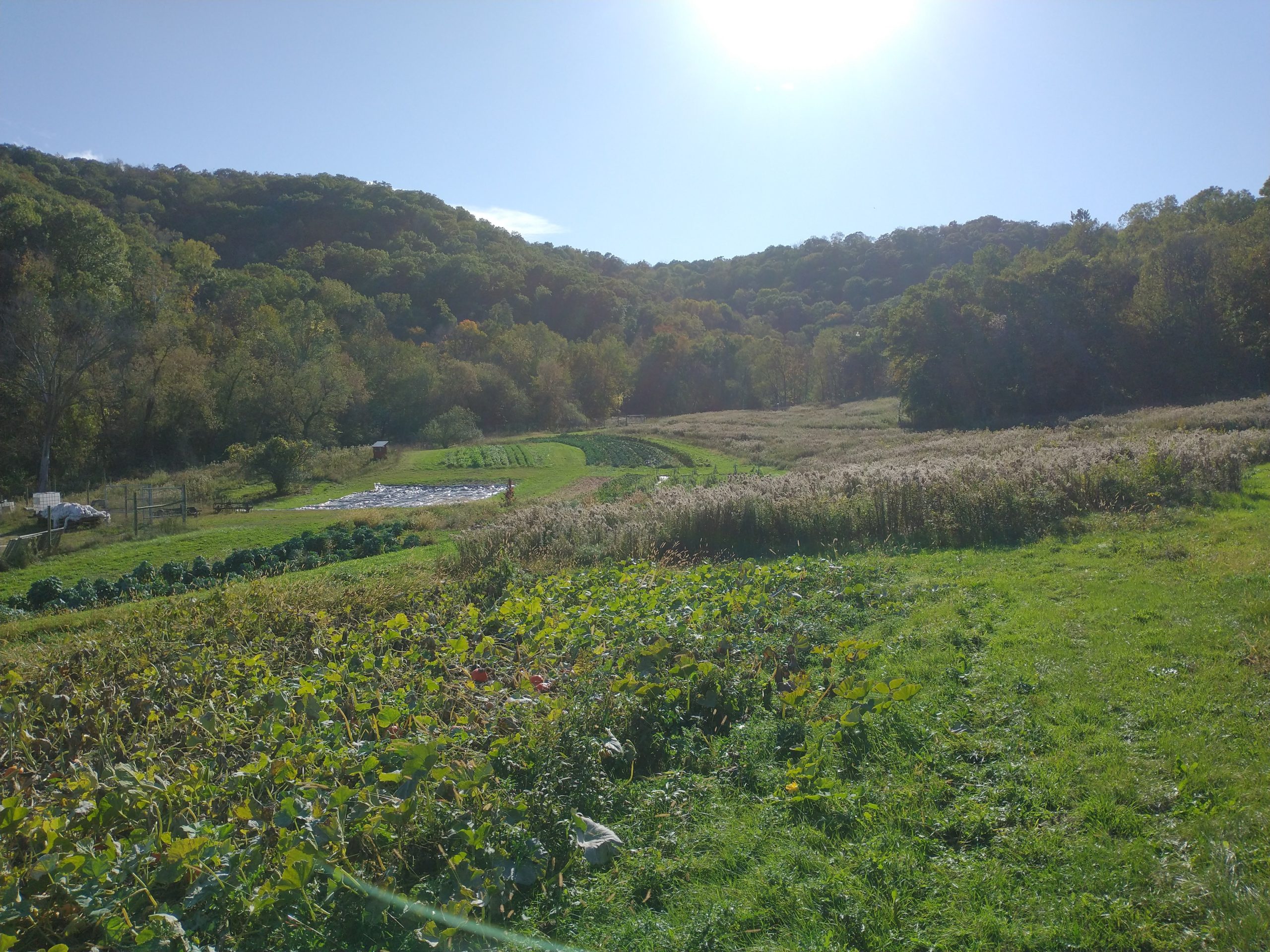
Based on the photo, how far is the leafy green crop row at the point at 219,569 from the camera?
16.3 metres

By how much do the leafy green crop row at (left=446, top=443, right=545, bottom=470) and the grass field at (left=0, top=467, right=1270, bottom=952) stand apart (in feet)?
123

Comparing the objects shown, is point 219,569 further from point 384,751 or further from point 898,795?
point 898,795

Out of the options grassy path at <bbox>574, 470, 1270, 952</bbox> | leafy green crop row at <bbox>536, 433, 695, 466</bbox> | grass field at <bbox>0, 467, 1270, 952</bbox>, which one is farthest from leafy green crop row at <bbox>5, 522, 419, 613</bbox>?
leafy green crop row at <bbox>536, 433, 695, 466</bbox>

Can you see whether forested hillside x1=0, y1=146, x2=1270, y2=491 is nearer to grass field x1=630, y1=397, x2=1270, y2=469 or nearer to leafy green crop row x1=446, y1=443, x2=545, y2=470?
grass field x1=630, y1=397, x2=1270, y2=469

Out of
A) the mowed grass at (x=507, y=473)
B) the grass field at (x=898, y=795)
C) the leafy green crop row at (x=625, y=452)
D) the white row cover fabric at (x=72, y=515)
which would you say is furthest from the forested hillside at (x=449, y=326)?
the grass field at (x=898, y=795)

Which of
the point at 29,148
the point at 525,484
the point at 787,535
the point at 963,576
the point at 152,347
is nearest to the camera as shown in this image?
the point at 963,576

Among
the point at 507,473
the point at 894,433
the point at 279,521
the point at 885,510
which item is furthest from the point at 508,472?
the point at 885,510

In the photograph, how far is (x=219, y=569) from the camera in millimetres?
18766

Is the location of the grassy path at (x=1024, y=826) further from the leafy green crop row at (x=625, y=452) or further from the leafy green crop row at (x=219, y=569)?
the leafy green crop row at (x=625, y=452)

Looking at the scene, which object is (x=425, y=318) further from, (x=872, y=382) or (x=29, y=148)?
(x=872, y=382)

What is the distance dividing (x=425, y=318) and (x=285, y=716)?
89396 millimetres

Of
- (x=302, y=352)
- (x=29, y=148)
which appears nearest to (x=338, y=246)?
(x=29, y=148)

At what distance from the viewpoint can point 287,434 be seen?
169 feet

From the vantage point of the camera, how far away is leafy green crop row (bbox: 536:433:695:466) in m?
42.6
